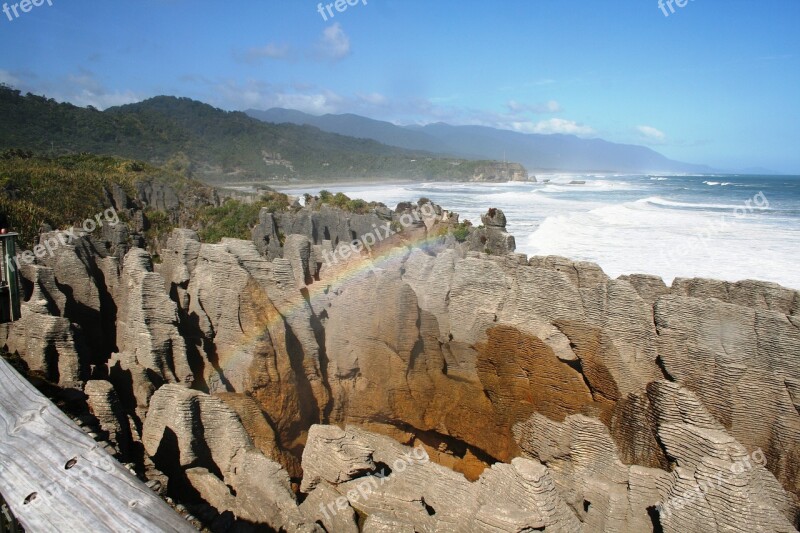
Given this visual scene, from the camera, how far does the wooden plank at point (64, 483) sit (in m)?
1.35

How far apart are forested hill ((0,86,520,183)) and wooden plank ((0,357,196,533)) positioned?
54752 millimetres

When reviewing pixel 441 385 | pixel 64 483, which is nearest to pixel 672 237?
pixel 441 385

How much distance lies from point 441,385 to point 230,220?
22.0 metres

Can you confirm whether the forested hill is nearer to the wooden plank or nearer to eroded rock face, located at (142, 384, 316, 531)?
eroded rock face, located at (142, 384, 316, 531)

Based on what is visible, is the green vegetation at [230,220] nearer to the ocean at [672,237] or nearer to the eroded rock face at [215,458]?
the ocean at [672,237]

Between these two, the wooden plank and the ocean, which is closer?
the wooden plank

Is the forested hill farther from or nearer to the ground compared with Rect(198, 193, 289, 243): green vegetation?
farther from the ground

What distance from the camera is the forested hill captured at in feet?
204

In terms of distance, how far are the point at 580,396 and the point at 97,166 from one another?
4144 centimetres

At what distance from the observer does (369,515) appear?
4.25 metres

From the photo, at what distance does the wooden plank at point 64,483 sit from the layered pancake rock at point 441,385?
2.82m

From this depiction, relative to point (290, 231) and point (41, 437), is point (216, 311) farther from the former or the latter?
point (290, 231)

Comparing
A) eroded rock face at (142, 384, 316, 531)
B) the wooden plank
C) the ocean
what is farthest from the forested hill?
the wooden plank

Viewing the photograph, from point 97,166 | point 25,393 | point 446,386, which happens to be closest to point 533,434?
point 446,386
